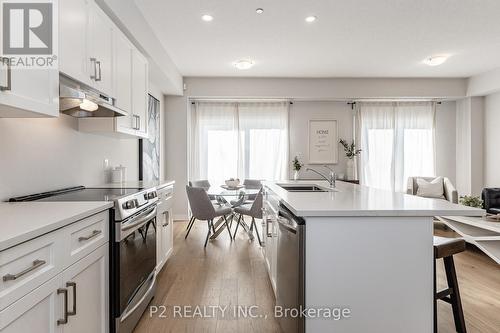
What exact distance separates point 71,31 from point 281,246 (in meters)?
1.93

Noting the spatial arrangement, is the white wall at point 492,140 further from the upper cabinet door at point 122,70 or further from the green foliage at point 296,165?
the upper cabinet door at point 122,70

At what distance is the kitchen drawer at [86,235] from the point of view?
3.99 ft

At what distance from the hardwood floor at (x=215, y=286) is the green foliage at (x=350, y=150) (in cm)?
297

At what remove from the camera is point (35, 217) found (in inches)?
45.8

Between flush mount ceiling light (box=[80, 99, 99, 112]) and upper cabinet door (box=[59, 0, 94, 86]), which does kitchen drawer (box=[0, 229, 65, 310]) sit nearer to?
flush mount ceiling light (box=[80, 99, 99, 112])

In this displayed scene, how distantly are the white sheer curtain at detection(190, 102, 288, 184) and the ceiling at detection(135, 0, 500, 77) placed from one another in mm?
886

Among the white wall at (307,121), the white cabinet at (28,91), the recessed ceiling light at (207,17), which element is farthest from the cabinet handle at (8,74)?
the white wall at (307,121)

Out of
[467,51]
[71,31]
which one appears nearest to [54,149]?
[71,31]

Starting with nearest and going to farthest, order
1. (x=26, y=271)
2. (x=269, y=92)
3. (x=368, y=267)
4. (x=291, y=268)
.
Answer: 1. (x=26, y=271)
2. (x=368, y=267)
3. (x=291, y=268)
4. (x=269, y=92)

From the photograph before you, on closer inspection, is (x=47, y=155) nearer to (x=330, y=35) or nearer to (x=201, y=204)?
(x=201, y=204)

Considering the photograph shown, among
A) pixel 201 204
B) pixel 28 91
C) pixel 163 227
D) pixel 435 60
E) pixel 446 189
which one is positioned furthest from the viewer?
pixel 446 189

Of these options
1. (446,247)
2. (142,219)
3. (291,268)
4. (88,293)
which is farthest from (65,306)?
(446,247)

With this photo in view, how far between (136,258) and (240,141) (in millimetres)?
4007

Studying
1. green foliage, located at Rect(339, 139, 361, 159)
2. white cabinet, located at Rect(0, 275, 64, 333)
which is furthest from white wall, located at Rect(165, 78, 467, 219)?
white cabinet, located at Rect(0, 275, 64, 333)
